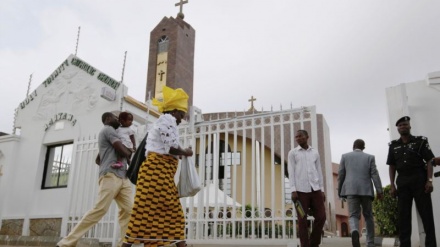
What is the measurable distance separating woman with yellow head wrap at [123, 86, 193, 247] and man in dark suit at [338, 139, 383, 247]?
2644 millimetres

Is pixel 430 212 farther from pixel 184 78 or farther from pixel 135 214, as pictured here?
pixel 184 78

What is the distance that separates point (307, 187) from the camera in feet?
15.3

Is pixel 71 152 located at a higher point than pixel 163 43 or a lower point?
lower

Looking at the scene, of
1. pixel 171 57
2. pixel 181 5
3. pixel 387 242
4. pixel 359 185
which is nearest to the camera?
pixel 359 185

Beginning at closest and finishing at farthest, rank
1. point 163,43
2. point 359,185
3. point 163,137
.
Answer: point 163,137 < point 359,185 < point 163,43

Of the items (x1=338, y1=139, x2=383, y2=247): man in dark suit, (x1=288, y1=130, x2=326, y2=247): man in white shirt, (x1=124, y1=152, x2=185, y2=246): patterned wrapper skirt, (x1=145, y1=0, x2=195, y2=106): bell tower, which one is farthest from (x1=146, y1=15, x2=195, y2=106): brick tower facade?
(x1=124, y1=152, x2=185, y2=246): patterned wrapper skirt

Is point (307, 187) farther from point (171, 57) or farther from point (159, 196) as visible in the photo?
point (171, 57)

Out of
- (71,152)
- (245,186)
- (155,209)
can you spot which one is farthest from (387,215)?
(71,152)

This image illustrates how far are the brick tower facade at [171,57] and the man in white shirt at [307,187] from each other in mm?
23115

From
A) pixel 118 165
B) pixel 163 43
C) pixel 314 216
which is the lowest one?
pixel 314 216

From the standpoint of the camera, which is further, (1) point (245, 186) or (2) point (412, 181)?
(1) point (245, 186)

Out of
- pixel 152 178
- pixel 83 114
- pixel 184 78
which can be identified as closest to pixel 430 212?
pixel 152 178

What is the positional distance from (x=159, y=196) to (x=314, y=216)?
2.05 meters

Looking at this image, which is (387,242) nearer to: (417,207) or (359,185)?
(359,185)
